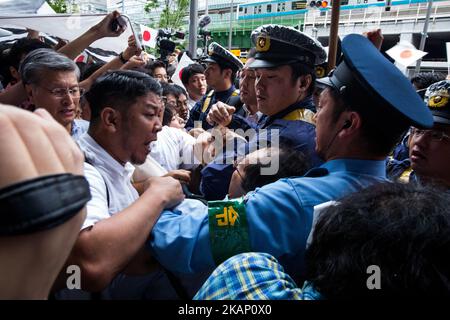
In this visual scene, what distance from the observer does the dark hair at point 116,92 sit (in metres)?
1.81

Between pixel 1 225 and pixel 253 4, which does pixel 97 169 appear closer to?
pixel 1 225

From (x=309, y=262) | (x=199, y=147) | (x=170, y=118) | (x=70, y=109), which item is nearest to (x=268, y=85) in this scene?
(x=199, y=147)

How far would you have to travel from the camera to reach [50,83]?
2602 mm

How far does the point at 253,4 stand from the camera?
35.7 meters

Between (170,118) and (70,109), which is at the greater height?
(70,109)

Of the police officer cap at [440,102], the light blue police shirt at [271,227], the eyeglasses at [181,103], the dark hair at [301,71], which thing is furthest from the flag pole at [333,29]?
the eyeglasses at [181,103]

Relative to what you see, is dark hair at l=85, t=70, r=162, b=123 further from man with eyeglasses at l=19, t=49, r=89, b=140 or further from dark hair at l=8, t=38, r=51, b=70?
dark hair at l=8, t=38, r=51, b=70

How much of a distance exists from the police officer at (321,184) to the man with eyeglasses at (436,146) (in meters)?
0.70

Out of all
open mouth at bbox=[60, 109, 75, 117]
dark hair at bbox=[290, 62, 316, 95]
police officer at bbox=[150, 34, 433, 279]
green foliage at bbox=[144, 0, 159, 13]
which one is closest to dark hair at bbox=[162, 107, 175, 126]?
open mouth at bbox=[60, 109, 75, 117]

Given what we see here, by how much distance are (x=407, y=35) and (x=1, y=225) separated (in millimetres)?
30636

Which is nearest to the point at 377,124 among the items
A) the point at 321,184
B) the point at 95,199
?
the point at 321,184

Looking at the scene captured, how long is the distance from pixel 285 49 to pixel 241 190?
1.27 metres
